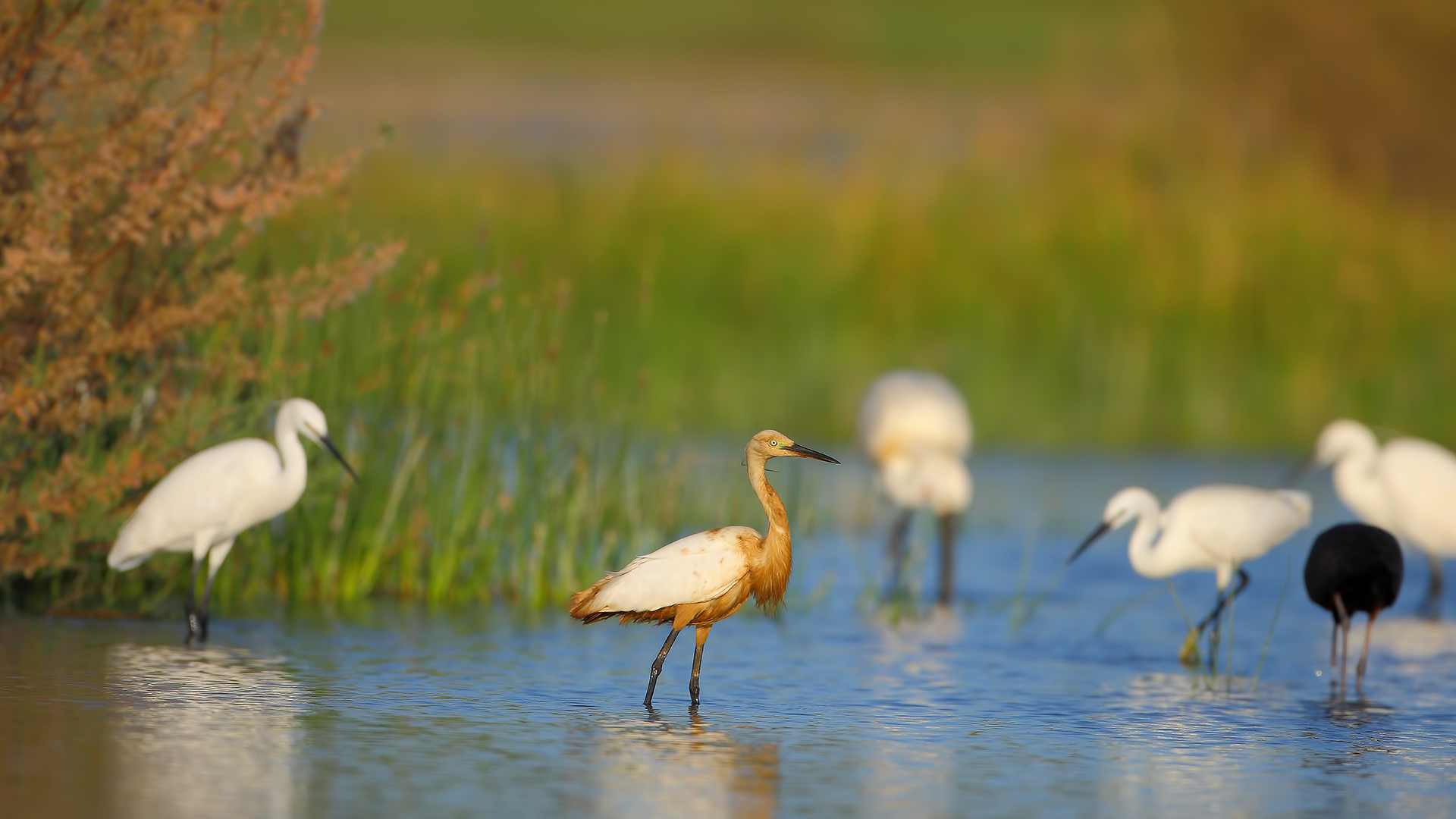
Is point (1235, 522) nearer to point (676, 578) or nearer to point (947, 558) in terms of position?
point (947, 558)

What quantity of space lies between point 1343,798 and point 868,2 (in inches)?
1931

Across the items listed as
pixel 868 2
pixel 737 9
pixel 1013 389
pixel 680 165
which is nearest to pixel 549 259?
pixel 680 165

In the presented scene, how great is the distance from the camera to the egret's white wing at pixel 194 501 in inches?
330

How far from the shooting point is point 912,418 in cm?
1292

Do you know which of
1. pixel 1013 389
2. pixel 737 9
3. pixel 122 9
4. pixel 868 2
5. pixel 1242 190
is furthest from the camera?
pixel 868 2

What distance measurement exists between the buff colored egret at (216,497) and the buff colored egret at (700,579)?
152cm

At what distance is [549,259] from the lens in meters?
16.0

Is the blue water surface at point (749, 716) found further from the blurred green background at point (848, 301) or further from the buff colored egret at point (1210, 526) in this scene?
the blurred green background at point (848, 301)

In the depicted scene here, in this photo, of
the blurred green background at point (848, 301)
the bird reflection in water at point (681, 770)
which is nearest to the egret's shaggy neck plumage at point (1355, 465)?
the blurred green background at point (848, 301)

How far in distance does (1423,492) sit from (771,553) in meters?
5.00

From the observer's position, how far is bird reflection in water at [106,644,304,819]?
5.89 m

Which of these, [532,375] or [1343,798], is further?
[532,375]

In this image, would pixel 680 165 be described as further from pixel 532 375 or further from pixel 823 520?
pixel 532 375

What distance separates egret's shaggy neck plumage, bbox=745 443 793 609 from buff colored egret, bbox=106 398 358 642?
176cm
